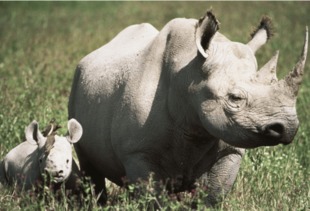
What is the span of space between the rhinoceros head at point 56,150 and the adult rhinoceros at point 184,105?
0.57 ft

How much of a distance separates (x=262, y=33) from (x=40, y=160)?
241cm

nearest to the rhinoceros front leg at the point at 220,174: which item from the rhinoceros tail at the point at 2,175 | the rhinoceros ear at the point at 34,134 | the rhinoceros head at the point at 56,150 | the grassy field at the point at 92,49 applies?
the grassy field at the point at 92,49

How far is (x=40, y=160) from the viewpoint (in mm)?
8531

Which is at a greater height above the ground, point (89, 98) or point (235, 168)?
point (89, 98)

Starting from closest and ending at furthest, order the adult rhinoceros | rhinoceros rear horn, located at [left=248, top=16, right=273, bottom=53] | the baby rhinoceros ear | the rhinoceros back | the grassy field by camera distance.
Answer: the adult rhinoceros
rhinoceros rear horn, located at [left=248, top=16, right=273, bottom=53]
the grassy field
the rhinoceros back
the baby rhinoceros ear

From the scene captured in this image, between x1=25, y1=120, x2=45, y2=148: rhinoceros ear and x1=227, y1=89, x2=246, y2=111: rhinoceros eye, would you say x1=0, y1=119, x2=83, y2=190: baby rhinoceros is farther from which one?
x1=227, y1=89, x2=246, y2=111: rhinoceros eye

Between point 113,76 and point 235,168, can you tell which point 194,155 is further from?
point 113,76

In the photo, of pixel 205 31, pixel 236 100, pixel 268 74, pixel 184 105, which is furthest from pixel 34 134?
pixel 268 74

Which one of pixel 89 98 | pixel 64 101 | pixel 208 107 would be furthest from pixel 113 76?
pixel 64 101

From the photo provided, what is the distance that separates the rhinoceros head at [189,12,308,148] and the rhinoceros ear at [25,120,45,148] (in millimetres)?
2010

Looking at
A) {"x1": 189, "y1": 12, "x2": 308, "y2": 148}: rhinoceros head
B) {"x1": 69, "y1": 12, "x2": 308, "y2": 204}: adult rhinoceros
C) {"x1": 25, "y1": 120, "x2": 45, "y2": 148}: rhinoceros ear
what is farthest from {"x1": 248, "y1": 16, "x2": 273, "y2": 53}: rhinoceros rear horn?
{"x1": 25, "y1": 120, "x2": 45, "y2": 148}: rhinoceros ear

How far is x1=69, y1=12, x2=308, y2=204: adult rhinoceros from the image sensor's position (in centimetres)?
670

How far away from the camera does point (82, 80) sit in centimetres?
900

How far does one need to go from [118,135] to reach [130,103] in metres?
0.32
